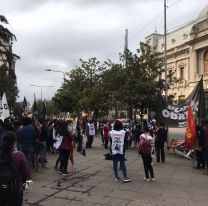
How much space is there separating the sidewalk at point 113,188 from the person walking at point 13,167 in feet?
10.2

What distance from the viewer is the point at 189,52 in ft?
200

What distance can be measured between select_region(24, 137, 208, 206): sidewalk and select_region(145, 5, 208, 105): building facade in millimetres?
43816

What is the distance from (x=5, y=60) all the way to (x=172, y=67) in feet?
137

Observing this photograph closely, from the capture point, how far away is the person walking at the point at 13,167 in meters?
5.36

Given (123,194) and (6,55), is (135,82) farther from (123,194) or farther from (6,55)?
(123,194)

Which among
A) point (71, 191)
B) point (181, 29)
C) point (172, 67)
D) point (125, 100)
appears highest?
point (181, 29)

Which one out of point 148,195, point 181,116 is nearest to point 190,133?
point 181,116

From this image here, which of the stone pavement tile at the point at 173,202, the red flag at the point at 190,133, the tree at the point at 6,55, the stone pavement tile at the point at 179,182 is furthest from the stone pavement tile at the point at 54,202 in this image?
the tree at the point at 6,55

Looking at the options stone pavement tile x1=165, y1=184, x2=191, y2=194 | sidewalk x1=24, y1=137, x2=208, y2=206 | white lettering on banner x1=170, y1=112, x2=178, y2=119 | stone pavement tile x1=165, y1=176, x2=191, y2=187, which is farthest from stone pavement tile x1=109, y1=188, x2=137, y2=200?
white lettering on banner x1=170, y1=112, x2=178, y2=119

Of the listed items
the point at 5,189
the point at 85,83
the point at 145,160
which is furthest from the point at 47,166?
the point at 85,83

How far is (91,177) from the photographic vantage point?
1197 centimetres

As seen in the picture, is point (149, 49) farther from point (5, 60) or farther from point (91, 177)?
point (91, 177)

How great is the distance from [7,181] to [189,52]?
2269 inches

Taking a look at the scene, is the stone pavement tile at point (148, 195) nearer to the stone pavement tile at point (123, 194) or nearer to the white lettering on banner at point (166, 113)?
the stone pavement tile at point (123, 194)
